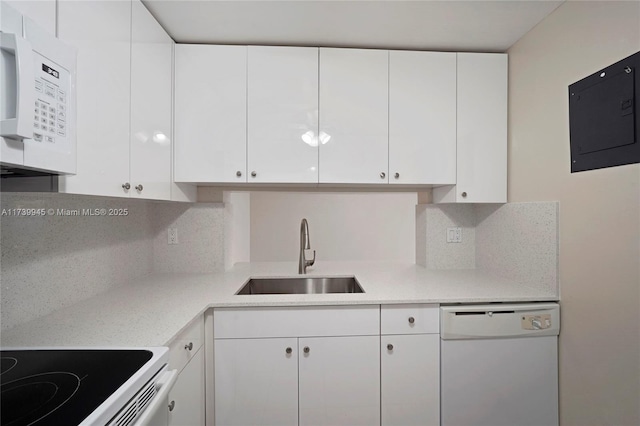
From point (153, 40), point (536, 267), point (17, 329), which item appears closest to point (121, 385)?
point (17, 329)

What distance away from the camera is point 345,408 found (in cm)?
148

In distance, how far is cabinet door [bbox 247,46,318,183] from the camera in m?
1.74

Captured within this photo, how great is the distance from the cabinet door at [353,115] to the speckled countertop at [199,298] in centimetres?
67

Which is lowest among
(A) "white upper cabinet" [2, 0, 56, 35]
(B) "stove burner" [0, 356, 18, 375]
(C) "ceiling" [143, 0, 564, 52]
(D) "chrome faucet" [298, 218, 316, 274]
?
(B) "stove burner" [0, 356, 18, 375]

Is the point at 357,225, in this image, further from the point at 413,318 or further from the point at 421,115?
Result: the point at 413,318

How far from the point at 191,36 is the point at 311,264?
5.11 ft

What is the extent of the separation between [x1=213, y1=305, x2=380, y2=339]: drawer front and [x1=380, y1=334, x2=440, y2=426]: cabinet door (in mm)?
148

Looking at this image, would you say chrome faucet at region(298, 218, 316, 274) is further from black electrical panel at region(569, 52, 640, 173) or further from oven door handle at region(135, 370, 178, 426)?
black electrical panel at region(569, 52, 640, 173)

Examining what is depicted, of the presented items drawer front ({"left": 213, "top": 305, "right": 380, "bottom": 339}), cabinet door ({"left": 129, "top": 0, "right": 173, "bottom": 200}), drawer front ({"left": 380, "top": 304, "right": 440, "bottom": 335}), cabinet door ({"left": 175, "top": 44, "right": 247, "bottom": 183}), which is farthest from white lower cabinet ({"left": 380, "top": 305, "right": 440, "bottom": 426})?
cabinet door ({"left": 129, "top": 0, "right": 173, "bottom": 200})

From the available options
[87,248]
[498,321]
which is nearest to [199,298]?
[87,248]

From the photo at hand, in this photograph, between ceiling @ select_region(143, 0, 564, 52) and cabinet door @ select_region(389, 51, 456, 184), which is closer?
ceiling @ select_region(143, 0, 564, 52)

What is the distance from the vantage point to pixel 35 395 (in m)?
0.72

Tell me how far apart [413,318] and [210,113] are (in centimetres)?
156

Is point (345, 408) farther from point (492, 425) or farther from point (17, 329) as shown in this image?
point (17, 329)
